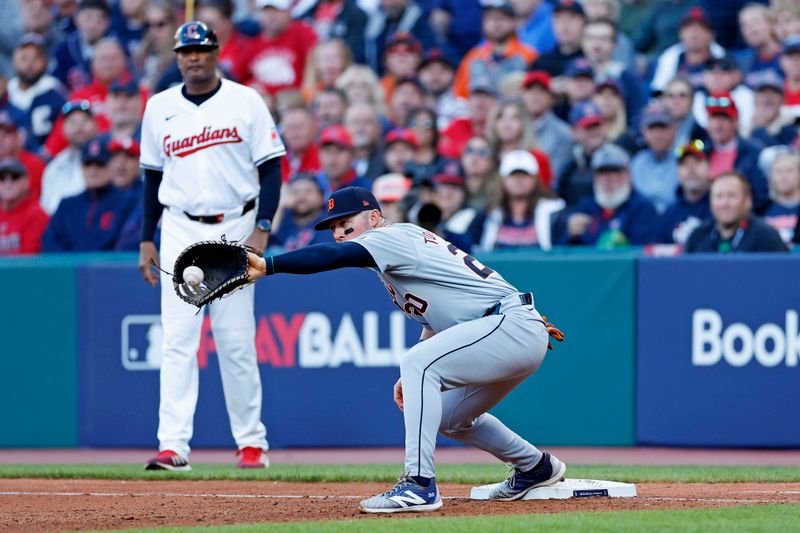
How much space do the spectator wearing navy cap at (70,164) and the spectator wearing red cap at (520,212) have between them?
3.93 m

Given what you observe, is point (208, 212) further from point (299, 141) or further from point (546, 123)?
point (546, 123)

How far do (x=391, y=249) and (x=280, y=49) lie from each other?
25.9 feet

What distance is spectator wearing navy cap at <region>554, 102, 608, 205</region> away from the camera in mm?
10516

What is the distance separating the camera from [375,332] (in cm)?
926

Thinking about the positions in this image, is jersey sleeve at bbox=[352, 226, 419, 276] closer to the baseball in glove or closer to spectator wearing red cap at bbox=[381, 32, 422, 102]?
the baseball in glove

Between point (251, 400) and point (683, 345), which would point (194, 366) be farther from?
point (683, 345)

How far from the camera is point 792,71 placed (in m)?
10.8

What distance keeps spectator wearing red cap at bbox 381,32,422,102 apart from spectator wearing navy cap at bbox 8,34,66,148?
11.1ft

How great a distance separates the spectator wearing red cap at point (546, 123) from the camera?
10.9 meters

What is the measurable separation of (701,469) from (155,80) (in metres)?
7.44

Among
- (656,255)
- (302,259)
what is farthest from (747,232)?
(302,259)

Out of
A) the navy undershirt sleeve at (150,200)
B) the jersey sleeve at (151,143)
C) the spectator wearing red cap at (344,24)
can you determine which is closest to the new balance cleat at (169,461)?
the navy undershirt sleeve at (150,200)

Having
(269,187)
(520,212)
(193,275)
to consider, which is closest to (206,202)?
(269,187)

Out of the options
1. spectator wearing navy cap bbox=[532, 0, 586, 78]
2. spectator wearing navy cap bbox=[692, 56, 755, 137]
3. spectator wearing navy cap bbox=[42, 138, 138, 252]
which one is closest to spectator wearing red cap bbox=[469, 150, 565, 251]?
spectator wearing navy cap bbox=[692, 56, 755, 137]
